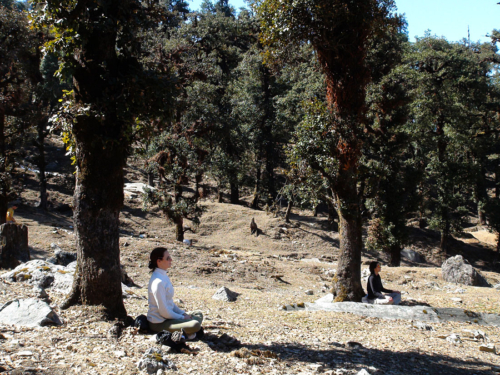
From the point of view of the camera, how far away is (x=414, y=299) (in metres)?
11.6

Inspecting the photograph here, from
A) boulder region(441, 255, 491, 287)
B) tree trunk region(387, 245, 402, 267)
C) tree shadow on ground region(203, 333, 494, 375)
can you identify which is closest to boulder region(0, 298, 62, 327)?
tree shadow on ground region(203, 333, 494, 375)

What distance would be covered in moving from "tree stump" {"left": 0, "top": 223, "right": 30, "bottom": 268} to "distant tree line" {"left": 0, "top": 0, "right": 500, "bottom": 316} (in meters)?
3.20

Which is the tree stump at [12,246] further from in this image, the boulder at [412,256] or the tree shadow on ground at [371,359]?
the boulder at [412,256]

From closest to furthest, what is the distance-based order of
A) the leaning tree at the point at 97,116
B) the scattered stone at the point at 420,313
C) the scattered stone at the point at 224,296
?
1. the leaning tree at the point at 97,116
2. the scattered stone at the point at 420,313
3. the scattered stone at the point at 224,296

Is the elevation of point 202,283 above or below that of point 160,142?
below

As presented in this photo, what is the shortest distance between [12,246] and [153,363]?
780 cm

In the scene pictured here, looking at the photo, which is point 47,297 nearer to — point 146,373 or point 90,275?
point 90,275

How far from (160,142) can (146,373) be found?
14.3 metres

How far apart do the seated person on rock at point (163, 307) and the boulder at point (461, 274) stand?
12.5 m

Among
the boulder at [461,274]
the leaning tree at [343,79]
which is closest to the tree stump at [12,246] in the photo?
the leaning tree at [343,79]

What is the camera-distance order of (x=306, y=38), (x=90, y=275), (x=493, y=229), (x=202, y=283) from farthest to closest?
(x=493, y=229), (x=202, y=283), (x=306, y=38), (x=90, y=275)

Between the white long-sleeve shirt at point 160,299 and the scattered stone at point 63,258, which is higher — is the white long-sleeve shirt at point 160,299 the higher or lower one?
the higher one

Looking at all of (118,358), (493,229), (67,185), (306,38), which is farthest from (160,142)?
(493,229)

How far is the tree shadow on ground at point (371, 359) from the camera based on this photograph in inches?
212
